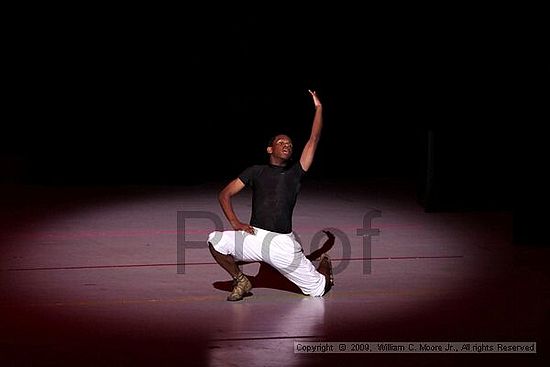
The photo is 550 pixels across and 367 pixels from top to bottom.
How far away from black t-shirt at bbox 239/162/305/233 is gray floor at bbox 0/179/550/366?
0.68m

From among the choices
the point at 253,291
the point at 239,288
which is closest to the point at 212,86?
the point at 253,291

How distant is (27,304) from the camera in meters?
9.74

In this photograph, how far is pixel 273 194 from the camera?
32.4ft

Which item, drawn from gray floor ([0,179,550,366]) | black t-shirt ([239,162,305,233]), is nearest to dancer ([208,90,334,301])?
black t-shirt ([239,162,305,233])

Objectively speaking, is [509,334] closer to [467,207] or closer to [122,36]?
[467,207]

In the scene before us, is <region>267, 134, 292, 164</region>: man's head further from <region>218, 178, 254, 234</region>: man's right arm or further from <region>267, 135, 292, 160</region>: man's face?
<region>218, 178, 254, 234</region>: man's right arm

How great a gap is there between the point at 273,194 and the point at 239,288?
2.88 feet

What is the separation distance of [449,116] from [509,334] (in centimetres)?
785

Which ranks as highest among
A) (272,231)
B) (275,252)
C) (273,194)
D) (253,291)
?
(273,194)

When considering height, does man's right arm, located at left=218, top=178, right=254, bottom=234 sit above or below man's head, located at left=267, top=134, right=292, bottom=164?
below

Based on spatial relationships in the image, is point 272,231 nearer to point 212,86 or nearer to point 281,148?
point 281,148

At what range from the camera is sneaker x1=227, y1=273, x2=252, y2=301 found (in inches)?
386

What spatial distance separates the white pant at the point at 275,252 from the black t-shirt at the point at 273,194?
9cm

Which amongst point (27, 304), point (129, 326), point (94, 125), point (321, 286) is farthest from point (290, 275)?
point (94, 125)
